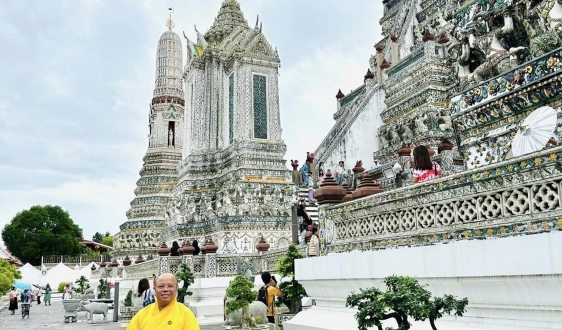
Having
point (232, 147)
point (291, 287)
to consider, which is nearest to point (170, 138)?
point (232, 147)

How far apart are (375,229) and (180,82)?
3763 centimetres

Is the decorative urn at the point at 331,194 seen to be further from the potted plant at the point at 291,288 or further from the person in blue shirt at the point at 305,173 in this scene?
the person in blue shirt at the point at 305,173

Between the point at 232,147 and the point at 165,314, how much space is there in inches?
889

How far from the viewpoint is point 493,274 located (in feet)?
14.2

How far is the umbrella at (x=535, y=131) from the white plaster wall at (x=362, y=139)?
557 inches

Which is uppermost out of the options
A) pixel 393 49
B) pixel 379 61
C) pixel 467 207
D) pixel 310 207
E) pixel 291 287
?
pixel 393 49

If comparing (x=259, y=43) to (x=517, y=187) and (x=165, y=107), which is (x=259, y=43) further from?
(x=517, y=187)

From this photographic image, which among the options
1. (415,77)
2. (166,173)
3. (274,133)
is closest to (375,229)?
(415,77)

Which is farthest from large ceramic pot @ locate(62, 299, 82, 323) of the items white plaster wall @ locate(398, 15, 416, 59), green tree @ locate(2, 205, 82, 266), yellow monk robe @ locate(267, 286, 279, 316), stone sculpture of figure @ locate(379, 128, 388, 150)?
green tree @ locate(2, 205, 82, 266)

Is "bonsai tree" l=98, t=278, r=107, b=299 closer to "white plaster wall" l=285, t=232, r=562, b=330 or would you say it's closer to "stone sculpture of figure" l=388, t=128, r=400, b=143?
"stone sculpture of figure" l=388, t=128, r=400, b=143

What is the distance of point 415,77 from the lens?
18.4m

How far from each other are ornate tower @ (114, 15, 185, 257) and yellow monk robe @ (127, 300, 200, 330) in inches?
1248

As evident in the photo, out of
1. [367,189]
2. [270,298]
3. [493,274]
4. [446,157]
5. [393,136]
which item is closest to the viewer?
[493,274]

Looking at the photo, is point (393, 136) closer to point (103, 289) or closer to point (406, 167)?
point (406, 167)
